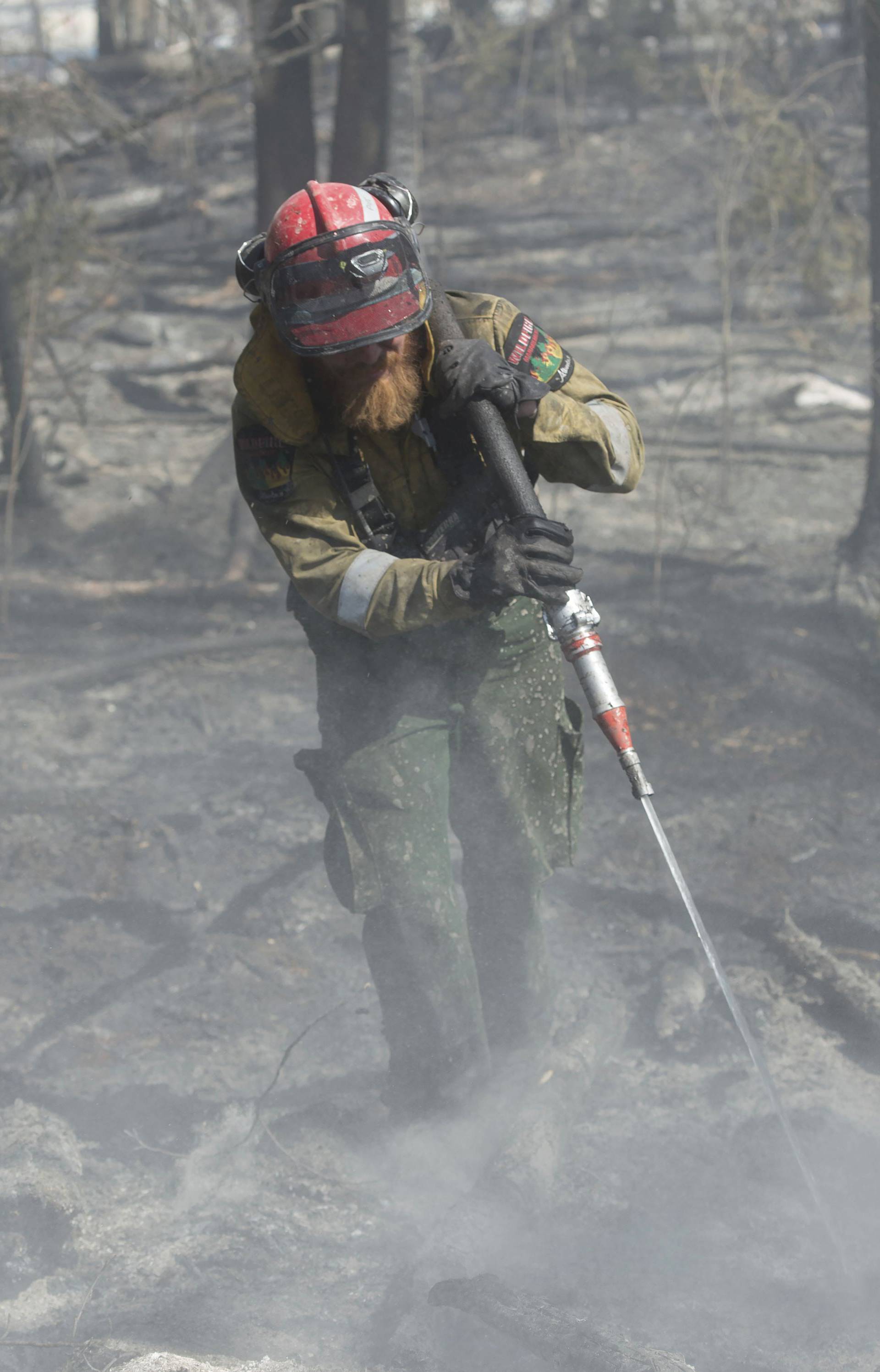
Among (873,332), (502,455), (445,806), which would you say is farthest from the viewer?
(873,332)

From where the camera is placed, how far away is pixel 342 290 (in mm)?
2252

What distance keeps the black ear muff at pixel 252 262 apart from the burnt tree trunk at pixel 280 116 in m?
4.36

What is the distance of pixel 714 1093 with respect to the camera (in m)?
3.04

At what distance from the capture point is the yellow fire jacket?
2355 millimetres

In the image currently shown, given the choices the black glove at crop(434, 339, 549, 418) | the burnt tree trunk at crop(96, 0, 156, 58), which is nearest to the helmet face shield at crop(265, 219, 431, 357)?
the black glove at crop(434, 339, 549, 418)

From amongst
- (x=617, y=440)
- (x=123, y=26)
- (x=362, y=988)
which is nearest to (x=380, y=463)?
(x=617, y=440)

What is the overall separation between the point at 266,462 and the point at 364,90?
481 centimetres

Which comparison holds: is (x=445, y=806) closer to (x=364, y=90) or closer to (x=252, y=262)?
(x=252, y=262)

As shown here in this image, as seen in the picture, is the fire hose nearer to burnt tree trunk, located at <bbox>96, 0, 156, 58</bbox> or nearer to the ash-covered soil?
the ash-covered soil

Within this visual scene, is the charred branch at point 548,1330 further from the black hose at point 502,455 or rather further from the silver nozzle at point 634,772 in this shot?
the black hose at point 502,455

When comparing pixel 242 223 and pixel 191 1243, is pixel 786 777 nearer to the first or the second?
pixel 191 1243

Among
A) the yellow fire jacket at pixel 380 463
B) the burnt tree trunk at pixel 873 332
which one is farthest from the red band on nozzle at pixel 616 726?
the burnt tree trunk at pixel 873 332

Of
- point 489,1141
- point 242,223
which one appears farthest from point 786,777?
point 242,223

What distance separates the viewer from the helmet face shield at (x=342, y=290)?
2246mm
